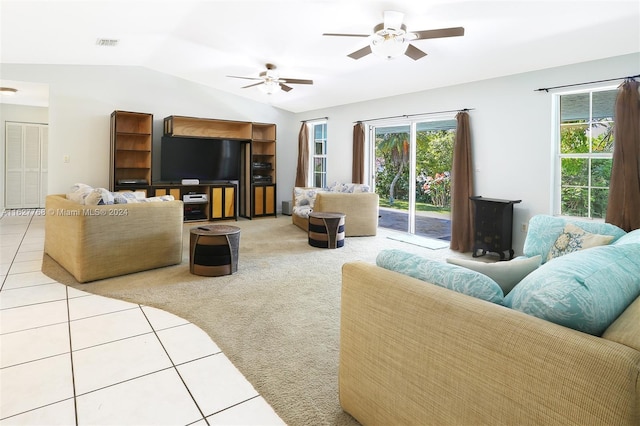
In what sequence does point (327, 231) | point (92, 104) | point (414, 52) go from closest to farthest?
point (414, 52) < point (327, 231) < point (92, 104)

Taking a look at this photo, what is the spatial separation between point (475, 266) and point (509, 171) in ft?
13.0

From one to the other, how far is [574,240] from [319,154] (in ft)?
20.6

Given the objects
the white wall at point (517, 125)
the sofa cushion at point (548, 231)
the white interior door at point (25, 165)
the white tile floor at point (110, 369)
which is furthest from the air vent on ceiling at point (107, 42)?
the sofa cushion at point (548, 231)

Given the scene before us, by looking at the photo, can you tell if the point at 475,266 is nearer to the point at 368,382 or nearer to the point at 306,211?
the point at 368,382

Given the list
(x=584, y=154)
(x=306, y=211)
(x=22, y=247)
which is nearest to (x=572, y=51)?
(x=584, y=154)

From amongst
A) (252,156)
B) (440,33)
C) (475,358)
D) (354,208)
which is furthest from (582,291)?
(252,156)

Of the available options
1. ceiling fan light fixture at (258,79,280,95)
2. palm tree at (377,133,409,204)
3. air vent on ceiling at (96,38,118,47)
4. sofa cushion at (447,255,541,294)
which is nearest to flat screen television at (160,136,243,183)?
air vent on ceiling at (96,38,118,47)

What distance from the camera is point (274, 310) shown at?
2871 mm

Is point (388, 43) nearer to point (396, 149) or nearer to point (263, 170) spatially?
point (396, 149)

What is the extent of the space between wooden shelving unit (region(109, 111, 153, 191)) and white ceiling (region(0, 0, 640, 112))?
3.26 ft

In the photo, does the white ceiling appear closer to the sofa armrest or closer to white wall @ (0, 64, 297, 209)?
white wall @ (0, 64, 297, 209)

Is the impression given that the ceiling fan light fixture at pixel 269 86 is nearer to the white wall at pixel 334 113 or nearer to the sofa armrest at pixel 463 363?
the white wall at pixel 334 113

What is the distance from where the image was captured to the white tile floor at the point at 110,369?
1.64 m

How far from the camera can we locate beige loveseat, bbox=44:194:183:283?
11.1 ft
